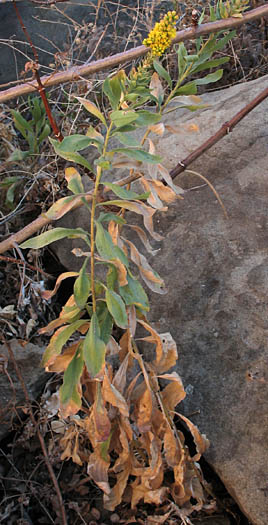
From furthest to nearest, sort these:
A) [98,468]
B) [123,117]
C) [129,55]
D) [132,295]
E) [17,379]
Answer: [17,379]
[129,55]
[98,468]
[132,295]
[123,117]

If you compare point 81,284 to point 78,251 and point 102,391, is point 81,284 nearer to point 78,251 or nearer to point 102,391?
point 78,251

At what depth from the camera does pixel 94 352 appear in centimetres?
132

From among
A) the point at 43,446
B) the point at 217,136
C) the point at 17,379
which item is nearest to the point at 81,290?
the point at 43,446

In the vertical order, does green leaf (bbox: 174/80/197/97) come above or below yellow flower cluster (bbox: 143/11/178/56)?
below

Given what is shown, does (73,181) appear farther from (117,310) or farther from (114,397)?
(114,397)

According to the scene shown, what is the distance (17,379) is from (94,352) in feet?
2.57

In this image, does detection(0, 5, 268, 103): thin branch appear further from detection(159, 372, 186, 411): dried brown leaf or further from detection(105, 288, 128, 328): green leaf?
detection(159, 372, 186, 411): dried brown leaf

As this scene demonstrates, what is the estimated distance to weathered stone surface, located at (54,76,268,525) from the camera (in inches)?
64.6

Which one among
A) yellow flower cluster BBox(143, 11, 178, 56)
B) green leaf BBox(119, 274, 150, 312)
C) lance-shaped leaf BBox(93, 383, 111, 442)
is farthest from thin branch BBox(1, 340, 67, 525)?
yellow flower cluster BBox(143, 11, 178, 56)

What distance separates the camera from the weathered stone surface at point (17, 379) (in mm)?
1938

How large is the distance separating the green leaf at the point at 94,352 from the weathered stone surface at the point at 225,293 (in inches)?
22.4

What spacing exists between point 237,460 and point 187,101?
1140mm

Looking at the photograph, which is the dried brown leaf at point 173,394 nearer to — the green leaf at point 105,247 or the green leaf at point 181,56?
the green leaf at point 105,247

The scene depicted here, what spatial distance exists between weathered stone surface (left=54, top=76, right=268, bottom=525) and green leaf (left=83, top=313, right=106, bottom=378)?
1.86ft
